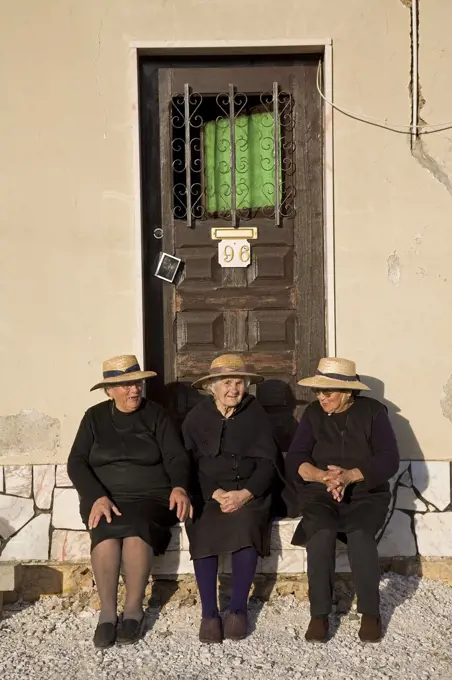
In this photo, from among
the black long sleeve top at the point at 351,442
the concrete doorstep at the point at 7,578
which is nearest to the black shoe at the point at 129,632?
the concrete doorstep at the point at 7,578

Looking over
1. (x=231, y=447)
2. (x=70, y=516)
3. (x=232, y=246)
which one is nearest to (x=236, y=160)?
(x=232, y=246)

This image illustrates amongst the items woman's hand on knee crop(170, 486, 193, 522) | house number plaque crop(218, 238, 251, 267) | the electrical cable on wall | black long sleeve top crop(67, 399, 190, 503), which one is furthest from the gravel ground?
the electrical cable on wall

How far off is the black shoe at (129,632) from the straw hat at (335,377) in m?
1.41

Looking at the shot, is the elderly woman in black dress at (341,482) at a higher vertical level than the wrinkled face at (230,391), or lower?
lower

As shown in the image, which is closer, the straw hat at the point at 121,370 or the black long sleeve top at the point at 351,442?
the black long sleeve top at the point at 351,442

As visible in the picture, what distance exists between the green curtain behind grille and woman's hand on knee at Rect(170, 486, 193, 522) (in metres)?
1.73

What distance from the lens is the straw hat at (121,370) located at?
13.6ft

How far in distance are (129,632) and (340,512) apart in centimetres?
116

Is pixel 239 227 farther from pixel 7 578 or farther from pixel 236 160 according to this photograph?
pixel 7 578

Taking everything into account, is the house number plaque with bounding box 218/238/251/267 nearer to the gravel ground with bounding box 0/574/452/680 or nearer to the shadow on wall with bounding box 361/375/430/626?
the shadow on wall with bounding box 361/375/430/626

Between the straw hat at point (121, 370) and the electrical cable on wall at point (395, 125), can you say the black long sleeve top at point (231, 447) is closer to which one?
the straw hat at point (121, 370)

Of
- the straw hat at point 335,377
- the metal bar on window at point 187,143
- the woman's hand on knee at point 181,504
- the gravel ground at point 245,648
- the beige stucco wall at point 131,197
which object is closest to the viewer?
the gravel ground at point 245,648

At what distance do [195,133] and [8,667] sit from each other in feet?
9.99

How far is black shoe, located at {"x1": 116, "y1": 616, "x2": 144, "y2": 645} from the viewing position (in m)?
3.68
